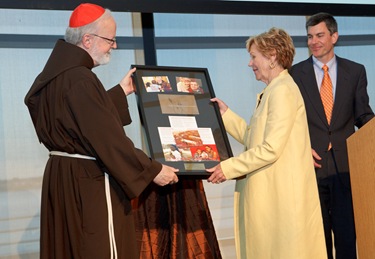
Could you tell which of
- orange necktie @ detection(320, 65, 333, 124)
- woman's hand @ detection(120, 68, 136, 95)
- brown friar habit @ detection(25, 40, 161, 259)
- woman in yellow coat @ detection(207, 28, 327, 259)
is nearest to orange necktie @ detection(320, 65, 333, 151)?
A: orange necktie @ detection(320, 65, 333, 124)

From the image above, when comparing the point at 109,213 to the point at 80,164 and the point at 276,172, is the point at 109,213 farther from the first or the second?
the point at 276,172

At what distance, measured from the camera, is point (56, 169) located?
13.3 feet

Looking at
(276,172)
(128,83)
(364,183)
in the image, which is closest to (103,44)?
(128,83)

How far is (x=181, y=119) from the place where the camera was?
463 cm

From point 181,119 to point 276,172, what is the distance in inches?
23.5

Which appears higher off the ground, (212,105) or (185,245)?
(212,105)

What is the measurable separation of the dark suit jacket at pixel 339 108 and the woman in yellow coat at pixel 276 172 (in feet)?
2.32

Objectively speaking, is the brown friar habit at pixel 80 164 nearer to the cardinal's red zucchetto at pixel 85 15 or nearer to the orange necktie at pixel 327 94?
the cardinal's red zucchetto at pixel 85 15

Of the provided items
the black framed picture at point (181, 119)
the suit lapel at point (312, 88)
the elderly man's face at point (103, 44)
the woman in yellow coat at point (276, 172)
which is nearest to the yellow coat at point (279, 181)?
the woman in yellow coat at point (276, 172)

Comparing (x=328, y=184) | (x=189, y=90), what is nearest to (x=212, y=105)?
(x=189, y=90)

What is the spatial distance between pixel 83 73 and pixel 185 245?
134 centimetres

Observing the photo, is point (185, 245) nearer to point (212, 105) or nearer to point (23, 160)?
point (212, 105)

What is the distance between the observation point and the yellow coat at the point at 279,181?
14.5ft

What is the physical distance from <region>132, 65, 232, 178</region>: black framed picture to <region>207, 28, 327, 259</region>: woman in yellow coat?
0.46 ft
